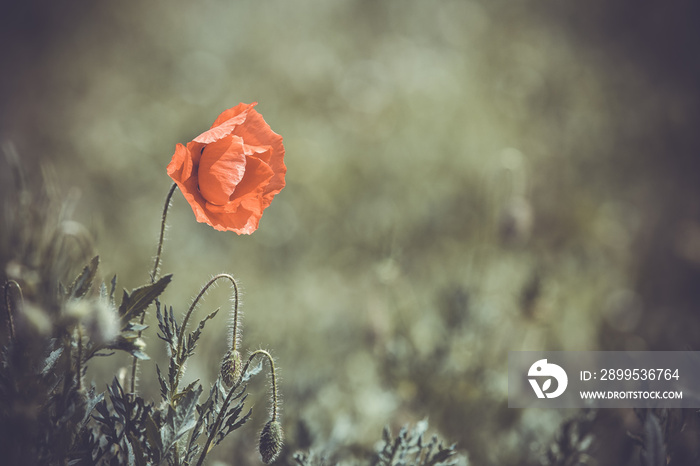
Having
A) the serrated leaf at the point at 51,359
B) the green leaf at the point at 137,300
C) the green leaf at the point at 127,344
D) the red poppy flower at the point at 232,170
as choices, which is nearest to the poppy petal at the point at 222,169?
the red poppy flower at the point at 232,170

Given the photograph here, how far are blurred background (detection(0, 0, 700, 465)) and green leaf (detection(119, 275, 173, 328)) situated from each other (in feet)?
1.97

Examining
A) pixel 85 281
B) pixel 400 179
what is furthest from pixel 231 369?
pixel 400 179

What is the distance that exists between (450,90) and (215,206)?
3.25 metres

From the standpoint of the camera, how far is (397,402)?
5.76ft

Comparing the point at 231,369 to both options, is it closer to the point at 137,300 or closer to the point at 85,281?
the point at 137,300

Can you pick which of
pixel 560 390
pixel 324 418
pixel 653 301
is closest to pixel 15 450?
pixel 324 418

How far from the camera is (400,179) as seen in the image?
3.31m

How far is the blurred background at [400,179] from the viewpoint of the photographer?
6.30 feet

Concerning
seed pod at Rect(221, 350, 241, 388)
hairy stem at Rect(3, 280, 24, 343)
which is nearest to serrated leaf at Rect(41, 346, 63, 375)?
hairy stem at Rect(3, 280, 24, 343)

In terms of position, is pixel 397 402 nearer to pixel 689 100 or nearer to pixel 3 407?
pixel 3 407

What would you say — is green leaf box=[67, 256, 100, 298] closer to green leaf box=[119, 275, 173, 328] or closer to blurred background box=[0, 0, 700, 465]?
green leaf box=[119, 275, 173, 328]

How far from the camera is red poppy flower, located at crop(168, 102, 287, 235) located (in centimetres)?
104

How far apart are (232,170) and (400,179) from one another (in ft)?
7.72

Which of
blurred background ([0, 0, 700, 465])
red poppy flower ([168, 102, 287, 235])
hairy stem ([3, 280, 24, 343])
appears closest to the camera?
hairy stem ([3, 280, 24, 343])
